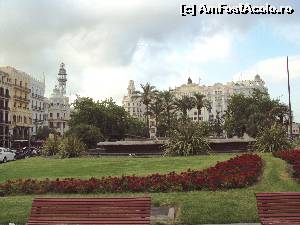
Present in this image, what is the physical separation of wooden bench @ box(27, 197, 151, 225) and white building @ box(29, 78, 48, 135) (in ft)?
307

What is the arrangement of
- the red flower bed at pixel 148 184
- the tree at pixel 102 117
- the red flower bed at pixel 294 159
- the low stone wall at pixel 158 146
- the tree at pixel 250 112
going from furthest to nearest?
the tree at pixel 250 112 → the tree at pixel 102 117 → the low stone wall at pixel 158 146 → the red flower bed at pixel 294 159 → the red flower bed at pixel 148 184

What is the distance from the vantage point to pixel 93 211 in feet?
31.7

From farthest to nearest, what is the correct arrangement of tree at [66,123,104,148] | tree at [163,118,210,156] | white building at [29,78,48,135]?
white building at [29,78,48,135] → tree at [66,123,104,148] → tree at [163,118,210,156]

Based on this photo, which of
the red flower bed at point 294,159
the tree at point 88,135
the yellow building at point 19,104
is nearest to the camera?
the red flower bed at point 294,159

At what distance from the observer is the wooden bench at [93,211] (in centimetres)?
946

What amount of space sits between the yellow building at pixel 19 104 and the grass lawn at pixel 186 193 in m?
65.1

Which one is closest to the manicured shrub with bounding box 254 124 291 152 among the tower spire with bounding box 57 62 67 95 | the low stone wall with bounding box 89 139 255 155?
the low stone wall with bounding box 89 139 255 155

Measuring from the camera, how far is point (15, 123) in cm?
8712

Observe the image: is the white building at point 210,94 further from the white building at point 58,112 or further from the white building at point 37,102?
the white building at point 37,102

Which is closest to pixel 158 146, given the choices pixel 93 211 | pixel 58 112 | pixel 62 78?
pixel 93 211

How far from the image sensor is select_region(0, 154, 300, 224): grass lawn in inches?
480

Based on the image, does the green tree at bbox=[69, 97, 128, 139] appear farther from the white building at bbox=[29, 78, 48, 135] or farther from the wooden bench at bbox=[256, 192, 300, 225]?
the wooden bench at bbox=[256, 192, 300, 225]

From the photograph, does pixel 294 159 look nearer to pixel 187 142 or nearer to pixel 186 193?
pixel 186 193

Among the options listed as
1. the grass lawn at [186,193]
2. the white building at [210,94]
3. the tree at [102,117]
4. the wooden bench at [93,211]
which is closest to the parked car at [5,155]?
the grass lawn at [186,193]
